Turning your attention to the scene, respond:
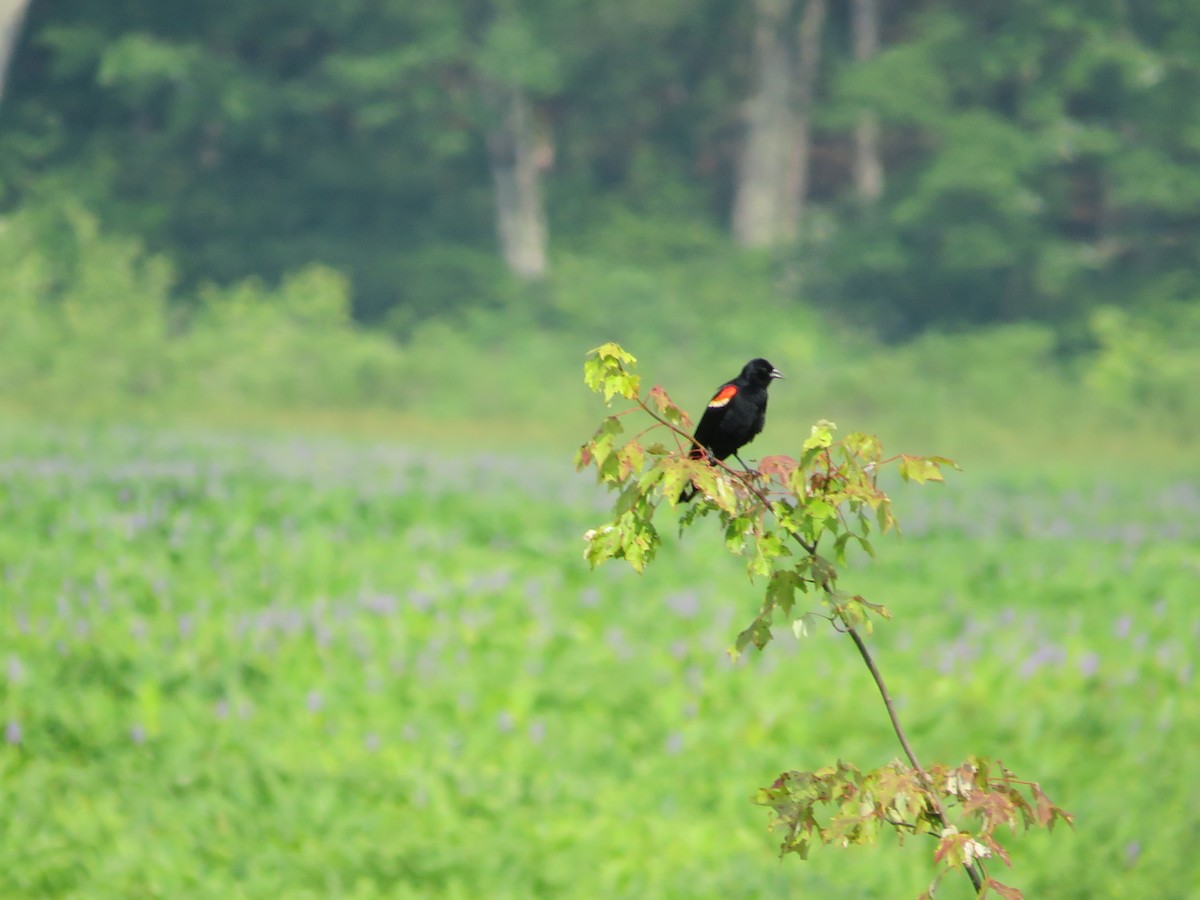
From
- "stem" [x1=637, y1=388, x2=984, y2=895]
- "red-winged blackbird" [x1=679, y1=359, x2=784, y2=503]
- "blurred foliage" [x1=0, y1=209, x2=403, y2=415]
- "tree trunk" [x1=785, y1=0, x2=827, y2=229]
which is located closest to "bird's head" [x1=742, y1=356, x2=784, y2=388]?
"red-winged blackbird" [x1=679, y1=359, x2=784, y2=503]

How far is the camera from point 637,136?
93.8 feet

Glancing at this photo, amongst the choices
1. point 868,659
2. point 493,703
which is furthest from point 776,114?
point 868,659

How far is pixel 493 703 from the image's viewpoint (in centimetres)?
608

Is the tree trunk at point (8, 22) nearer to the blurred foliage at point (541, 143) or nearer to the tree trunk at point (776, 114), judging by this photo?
the blurred foliage at point (541, 143)

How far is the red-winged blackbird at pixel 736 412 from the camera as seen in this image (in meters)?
2.59

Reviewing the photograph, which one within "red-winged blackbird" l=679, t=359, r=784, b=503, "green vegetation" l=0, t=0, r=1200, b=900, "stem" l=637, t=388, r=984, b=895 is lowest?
"stem" l=637, t=388, r=984, b=895

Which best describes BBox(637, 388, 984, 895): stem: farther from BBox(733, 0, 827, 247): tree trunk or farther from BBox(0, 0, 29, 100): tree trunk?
BBox(733, 0, 827, 247): tree trunk

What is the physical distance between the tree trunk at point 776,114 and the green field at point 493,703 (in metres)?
17.5

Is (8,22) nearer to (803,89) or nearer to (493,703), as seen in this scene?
(803,89)

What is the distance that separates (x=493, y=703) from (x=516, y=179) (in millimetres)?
19964

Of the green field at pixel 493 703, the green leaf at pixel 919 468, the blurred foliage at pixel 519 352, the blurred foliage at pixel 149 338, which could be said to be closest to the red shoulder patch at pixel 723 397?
the green leaf at pixel 919 468

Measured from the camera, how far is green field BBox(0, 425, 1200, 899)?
4.98 meters

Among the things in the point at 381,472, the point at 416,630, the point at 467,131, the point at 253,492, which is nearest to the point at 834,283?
the point at 467,131

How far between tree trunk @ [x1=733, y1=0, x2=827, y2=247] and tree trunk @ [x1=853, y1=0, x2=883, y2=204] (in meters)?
0.76
